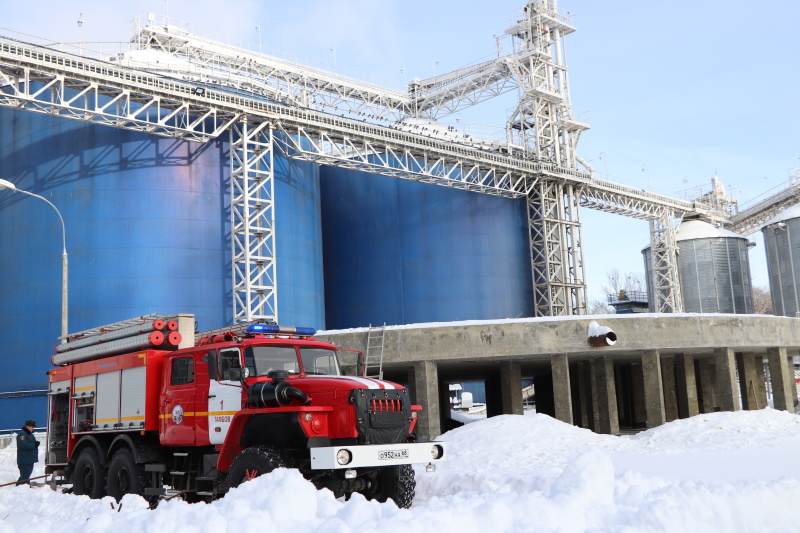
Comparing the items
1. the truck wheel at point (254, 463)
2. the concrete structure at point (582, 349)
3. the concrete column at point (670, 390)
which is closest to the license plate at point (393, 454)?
the truck wheel at point (254, 463)

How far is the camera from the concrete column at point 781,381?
3142cm

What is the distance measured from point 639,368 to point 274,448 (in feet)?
91.5

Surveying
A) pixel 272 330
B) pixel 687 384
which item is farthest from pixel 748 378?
pixel 272 330

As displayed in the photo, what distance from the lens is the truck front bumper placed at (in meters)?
12.1

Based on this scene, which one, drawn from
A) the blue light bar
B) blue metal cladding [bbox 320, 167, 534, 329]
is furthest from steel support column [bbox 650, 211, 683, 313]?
the blue light bar

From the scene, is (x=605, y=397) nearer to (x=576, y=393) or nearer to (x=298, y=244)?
(x=576, y=393)

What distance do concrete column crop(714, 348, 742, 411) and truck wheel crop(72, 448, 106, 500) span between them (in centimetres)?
2155

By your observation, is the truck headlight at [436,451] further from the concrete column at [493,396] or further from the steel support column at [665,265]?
the steel support column at [665,265]

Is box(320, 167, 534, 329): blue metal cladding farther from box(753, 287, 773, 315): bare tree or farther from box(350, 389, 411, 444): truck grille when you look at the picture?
box(753, 287, 773, 315): bare tree

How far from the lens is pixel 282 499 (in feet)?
30.3

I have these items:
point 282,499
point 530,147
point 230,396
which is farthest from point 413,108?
point 282,499

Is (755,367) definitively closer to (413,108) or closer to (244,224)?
(244,224)

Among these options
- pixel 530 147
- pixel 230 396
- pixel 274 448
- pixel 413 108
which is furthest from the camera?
pixel 413 108

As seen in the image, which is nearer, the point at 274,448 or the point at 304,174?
the point at 274,448
